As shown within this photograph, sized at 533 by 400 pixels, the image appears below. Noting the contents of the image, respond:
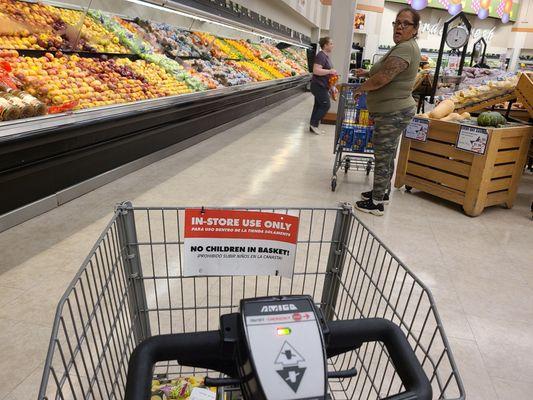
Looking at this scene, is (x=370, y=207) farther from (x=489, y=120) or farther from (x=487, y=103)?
(x=487, y=103)

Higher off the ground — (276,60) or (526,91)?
(276,60)

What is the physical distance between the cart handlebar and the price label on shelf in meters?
3.63

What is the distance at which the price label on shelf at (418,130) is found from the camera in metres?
3.97

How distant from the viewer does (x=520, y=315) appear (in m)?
2.25

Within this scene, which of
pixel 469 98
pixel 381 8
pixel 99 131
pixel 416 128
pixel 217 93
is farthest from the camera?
pixel 381 8

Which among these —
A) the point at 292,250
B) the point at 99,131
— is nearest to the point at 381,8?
the point at 99,131

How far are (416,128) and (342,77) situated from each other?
4429 millimetres

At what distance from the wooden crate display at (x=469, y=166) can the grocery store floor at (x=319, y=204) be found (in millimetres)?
157

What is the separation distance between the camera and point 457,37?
569 cm

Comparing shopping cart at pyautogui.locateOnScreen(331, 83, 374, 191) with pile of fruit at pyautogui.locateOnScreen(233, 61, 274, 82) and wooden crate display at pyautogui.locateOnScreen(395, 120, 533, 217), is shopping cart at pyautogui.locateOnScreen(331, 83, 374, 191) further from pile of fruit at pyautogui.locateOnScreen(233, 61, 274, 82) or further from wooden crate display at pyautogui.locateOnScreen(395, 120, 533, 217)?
pile of fruit at pyautogui.locateOnScreen(233, 61, 274, 82)

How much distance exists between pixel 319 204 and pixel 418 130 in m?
1.30

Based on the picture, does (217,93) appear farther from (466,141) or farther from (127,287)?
(127,287)

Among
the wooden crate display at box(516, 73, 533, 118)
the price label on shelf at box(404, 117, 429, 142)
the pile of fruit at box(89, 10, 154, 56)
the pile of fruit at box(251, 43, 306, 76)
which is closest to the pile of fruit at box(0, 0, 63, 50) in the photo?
the pile of fruit at box(89, 10, 154, 56)

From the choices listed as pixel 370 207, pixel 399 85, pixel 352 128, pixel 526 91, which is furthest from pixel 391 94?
pixel 526 91
